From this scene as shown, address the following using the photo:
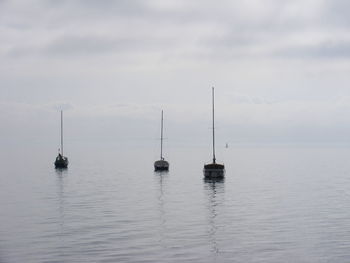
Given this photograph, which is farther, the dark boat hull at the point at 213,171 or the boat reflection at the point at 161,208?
the dark boat hull at the point at 213,171

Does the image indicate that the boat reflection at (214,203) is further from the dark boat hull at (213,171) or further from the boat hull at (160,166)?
the boat hull at (160,166)

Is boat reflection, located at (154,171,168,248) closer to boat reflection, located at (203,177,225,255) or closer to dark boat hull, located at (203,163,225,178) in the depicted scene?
boat reflection, located at (203,177,225,255)

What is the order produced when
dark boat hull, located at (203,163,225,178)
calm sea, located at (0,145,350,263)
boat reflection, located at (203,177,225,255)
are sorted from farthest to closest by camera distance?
1. dark boat hull, located at (203,163,225,178)
2. boat reflection, located at (203,177,225,255)
3. calm sea, located at (0,145,350,263)

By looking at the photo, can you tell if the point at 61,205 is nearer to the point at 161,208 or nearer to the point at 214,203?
the point at 161,208

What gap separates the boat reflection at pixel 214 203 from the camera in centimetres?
3984

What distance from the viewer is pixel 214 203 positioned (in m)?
63.1

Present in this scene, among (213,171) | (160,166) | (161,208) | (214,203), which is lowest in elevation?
(214,203)

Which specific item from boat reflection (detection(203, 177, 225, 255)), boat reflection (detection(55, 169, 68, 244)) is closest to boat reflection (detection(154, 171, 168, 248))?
boat reflection (detection(203, 177, 225, 255))

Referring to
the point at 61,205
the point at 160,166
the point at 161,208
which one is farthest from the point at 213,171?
the point at 61,205

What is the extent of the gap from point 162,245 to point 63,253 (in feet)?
22.0

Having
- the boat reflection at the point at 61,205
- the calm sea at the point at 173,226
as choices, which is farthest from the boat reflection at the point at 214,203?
the boat reflection at the point at 61,205

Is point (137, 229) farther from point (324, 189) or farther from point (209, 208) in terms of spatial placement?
point (324, 189)

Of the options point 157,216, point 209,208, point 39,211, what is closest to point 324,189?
point 209,208

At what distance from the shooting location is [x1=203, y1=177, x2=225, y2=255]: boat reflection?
39.8 metres
